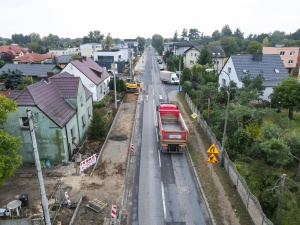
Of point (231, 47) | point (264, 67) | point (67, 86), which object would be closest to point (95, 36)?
point (231, 47)

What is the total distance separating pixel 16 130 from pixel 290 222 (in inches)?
794

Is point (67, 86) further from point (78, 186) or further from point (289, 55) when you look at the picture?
point (289, 55)

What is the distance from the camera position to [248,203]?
15008mm

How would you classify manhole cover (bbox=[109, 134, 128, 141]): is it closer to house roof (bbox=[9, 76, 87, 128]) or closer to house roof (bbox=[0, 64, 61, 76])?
house roof (bbox=[9, 76, 87, 128])

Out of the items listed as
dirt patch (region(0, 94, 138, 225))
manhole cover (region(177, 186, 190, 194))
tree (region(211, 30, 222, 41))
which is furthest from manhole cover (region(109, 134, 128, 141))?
tree (region(211, 30, 222, 41))

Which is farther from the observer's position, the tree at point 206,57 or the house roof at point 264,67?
the tree at point 206,57

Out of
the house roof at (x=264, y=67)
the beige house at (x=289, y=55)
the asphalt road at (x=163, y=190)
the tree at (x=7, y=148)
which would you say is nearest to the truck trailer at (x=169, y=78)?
the house roof at (x=264, y=67)

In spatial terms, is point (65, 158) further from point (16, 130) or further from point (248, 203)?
point (248, 203)

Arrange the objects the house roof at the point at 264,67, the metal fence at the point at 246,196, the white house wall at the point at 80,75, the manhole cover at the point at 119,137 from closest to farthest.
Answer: the metal fence at the point at 246,196 < the manhole cover at the point at 119,137 < the white house wall at the point at 80,75 < the house roof at the point at 264,67

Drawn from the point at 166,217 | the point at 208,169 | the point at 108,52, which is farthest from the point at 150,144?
the point at 108,52

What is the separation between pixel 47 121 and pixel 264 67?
3382cm

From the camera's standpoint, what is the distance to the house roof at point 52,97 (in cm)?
1953

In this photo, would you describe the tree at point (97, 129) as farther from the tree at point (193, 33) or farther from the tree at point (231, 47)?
the tree at point (193, 33)

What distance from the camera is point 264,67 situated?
3944 centimetres
